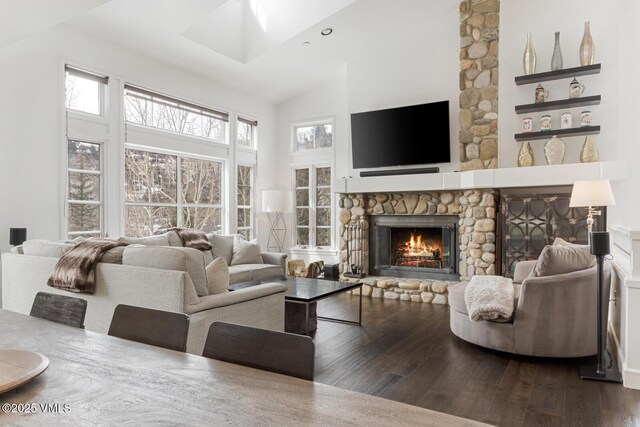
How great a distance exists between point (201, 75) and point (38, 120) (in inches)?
95.2

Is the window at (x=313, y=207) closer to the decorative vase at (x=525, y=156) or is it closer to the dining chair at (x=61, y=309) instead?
the decorative vase at (x=525, y=156)

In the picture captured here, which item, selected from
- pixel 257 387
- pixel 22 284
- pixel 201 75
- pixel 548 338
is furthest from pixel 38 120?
pixel 548 338

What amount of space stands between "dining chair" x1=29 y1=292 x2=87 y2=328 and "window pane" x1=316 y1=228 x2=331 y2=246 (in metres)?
5.75

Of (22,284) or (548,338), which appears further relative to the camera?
(22,284)

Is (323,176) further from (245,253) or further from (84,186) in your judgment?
(84,186)

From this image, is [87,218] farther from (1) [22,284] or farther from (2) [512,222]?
(2) [512,222]

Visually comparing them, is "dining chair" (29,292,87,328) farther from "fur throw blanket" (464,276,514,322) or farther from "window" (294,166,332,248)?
"window" (294,166,332,248)

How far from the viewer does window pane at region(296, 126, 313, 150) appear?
25.0ft

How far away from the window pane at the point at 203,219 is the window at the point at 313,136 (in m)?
1.97

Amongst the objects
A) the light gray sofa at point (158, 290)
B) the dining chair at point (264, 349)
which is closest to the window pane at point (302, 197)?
the light gray sofa at point (158, 290)

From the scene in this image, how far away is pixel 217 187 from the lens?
6832 mm

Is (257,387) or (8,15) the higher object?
(8,15)

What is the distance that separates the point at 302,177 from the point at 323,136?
818 mm

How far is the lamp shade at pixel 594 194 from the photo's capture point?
3932mm
